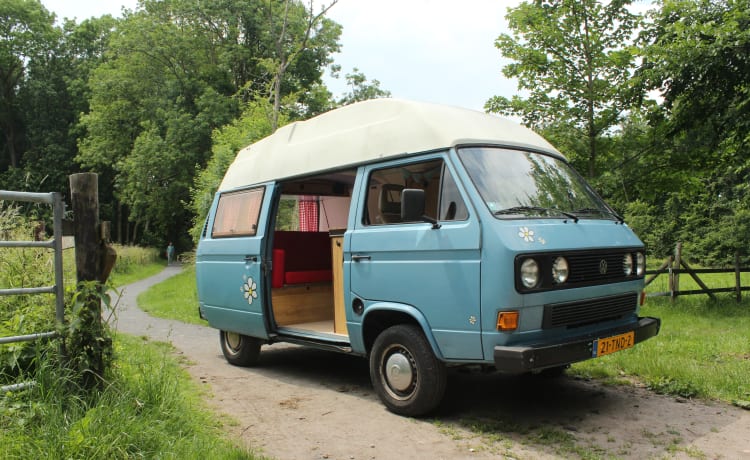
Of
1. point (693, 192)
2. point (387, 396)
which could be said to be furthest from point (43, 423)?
point (693, 192)

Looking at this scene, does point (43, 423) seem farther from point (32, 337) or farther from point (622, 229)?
point (622, 229)

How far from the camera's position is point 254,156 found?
8094 millimetres

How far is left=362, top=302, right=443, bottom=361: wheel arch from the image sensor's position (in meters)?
5.13

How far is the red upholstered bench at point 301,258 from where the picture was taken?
300 inches

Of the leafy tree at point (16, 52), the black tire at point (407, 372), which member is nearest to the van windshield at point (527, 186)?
the black tire at point (407, 372)

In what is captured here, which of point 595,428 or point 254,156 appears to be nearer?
point 595,428

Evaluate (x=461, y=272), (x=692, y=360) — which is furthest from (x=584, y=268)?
(x=692, y=360)

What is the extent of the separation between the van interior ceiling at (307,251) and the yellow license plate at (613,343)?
3.11 metres

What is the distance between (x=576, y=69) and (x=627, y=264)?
772cm

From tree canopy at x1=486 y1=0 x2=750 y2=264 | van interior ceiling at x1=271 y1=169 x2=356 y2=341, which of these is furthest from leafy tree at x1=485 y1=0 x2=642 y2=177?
van interior ceiling at x1=271 y1=169 x2=356 y2=341

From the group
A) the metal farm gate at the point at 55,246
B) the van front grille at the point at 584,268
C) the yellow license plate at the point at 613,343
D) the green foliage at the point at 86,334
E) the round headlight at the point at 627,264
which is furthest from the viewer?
the round headlight at the point at 627,264

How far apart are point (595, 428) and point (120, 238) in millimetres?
50310

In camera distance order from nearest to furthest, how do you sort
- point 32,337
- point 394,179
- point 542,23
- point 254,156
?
point 32,337 < point 394,179 < point 254,156 < point 542,23

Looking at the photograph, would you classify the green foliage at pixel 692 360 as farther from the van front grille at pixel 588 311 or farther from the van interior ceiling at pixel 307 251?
the van interior ceiling at pixel 307 251
